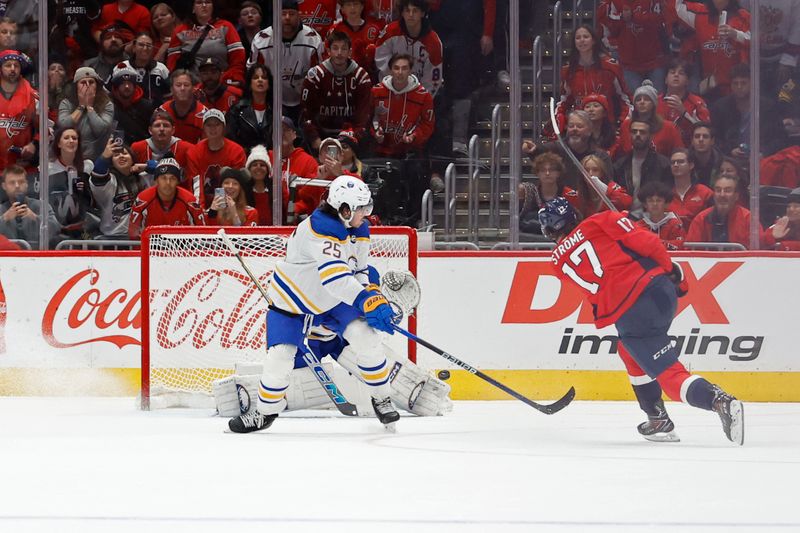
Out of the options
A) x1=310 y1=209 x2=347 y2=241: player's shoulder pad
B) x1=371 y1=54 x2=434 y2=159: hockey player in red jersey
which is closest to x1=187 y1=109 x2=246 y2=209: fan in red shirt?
x1=371 y1=54 x2=434 y2=159: hockey player in red jersey

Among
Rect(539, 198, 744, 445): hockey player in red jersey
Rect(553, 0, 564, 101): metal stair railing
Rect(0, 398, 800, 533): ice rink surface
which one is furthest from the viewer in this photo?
Rect(553, 0, 564, 101): metal stair railing

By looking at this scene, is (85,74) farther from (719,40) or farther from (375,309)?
(719,40)

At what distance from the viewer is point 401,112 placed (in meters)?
8.16

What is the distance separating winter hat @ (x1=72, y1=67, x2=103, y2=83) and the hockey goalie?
97.1 inches

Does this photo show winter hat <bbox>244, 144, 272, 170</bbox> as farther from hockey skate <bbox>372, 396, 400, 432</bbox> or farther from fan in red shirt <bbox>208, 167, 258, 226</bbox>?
hockey skate <bbox>372, 396, 400, 432</bbox>

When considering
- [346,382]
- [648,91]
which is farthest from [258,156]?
[648,91]

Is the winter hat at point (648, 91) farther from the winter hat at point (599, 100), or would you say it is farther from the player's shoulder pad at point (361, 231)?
the player's shoulder pad at point (361, 231)

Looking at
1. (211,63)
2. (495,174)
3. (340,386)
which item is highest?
(211,63)

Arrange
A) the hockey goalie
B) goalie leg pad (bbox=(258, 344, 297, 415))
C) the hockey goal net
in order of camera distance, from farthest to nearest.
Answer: the hockey goal net → the hockey goalie → goalie leg pad (bbox=(258, 344, 297, 415))

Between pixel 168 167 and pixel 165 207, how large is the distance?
27 cm

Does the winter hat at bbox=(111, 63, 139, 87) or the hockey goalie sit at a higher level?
the winter hat at bbox=(111, 63, 139, 87)

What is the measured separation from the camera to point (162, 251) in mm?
7438

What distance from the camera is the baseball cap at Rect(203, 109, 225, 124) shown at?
8.28 metres

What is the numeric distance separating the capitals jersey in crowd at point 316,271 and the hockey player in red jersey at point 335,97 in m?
2.09
